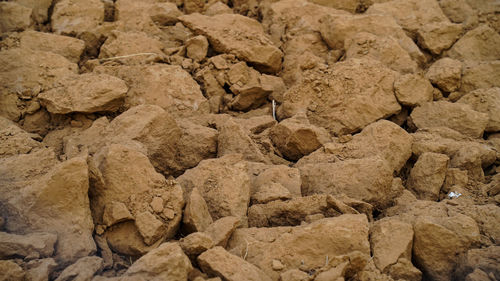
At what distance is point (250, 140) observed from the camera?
→ 3.36 meters

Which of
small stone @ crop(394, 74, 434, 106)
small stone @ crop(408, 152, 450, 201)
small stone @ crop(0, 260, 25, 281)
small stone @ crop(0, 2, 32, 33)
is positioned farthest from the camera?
small stone @ crop(0, 2, 32, 33)

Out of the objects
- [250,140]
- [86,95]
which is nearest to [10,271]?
[86,95]

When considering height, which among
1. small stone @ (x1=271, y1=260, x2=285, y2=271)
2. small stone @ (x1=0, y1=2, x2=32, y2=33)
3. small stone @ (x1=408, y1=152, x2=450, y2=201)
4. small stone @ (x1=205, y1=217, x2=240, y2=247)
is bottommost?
small stone @ (x1=408, y1=152, x2=450, y2=201)

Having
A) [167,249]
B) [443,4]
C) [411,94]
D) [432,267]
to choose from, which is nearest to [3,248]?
[167,249]

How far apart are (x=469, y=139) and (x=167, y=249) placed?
242 cm

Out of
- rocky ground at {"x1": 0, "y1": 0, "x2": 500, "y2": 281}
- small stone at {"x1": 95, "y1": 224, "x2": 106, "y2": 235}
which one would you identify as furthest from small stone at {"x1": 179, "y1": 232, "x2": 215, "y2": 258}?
small stone at {"x1": 95, "y1": 224, "x2": 106, "y2": 235}

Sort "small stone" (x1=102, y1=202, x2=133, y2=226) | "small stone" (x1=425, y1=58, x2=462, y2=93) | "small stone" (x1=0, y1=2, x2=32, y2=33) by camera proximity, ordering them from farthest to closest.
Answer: "small stone" (x1=0, y1=2, x2=32, y2=33) < "small stone" (x1=425, y1=58, x2=462, y2=93) < "small stone" (x1=102, y1=202, x2=133, y2=226)

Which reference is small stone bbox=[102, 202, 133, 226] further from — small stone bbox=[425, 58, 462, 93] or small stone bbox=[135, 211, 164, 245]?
small stone bbox=[425, 58, 462, 93]

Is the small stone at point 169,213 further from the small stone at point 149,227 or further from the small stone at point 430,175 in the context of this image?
the small stone at point 430,175

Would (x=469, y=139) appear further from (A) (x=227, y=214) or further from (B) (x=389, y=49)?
(A) (x=227, y=214)

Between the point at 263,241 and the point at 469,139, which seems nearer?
the point at 263,241

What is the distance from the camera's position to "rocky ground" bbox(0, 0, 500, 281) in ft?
7.73

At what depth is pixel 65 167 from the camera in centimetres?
242

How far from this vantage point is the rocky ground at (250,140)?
92.8 inches
